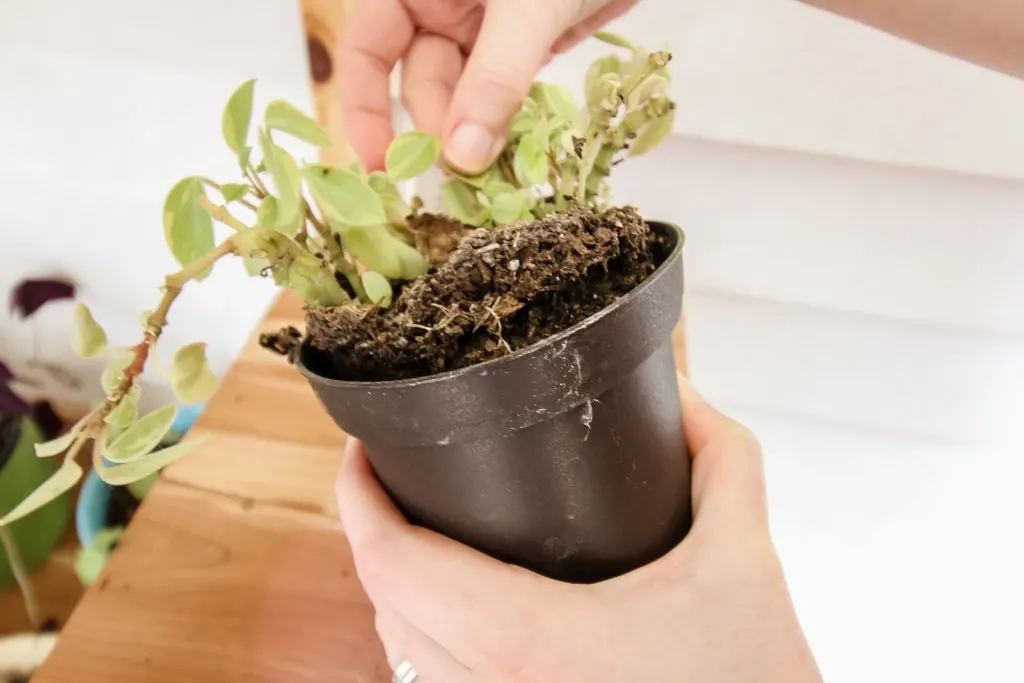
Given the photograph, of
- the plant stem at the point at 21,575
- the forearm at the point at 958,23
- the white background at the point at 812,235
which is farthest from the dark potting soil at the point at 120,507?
the forearm at the point at 958,23

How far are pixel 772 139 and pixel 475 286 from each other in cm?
44

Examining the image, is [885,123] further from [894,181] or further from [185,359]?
[185,359]

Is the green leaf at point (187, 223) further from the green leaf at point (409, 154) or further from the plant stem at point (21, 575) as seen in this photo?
the plant stem at point (21, 575)

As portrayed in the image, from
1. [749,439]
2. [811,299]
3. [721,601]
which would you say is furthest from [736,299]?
[721,601]

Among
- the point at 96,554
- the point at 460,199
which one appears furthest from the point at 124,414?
the point at 96,554

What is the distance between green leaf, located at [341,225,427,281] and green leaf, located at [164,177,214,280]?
0.06 metres

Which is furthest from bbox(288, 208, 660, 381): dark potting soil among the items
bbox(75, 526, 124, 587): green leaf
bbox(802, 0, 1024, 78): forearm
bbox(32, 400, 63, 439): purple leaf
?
bbox(32, 400, 63, 439): purple leaf

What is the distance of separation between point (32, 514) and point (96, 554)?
16cm

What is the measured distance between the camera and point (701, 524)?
408 mm

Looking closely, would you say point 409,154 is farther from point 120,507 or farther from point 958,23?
point 120,507

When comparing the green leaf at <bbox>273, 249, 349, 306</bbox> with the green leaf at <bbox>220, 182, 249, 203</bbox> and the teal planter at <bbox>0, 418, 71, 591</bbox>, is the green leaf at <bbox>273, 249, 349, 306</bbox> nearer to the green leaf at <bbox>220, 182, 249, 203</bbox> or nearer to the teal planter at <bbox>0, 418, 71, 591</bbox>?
the green leaf at <bbox>220, 182, 249, 203</bbox>

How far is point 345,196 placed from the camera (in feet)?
1.04

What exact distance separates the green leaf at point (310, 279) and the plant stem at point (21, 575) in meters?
0.82

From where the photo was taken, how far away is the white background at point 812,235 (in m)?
0.62
